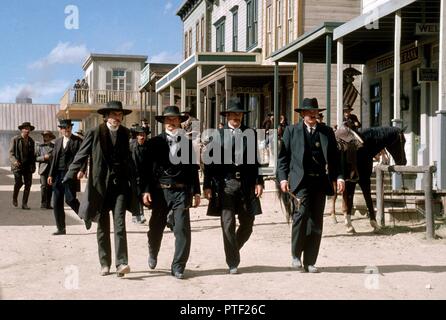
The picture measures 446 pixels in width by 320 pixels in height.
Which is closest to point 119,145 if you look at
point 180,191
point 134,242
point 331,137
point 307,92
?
point 180,191

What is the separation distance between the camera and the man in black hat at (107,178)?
8906mm

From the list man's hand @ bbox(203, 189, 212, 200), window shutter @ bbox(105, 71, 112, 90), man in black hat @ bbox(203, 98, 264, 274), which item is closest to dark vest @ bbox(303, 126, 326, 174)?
man in black hat @ bbox(203, 98, 264, 274)

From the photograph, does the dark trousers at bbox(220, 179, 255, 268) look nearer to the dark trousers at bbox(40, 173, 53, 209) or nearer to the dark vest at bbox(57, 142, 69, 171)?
the dark vest at bbox(57, 142, 69, 171)

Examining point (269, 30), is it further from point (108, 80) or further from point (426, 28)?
point (108, 80)

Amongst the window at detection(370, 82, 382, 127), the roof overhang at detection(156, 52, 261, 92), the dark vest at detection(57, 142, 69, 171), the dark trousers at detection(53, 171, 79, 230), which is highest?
the roof overhang at detection(156, 52, 261, 92)

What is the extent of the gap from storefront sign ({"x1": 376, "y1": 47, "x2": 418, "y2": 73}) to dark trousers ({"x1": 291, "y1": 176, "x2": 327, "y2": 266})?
11.0 meters

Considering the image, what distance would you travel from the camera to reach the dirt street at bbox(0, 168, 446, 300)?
25.4 feet

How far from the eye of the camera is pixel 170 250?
11148 millimetres

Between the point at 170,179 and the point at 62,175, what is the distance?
483cm

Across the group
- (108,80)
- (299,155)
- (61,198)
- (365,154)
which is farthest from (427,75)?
(108,80)

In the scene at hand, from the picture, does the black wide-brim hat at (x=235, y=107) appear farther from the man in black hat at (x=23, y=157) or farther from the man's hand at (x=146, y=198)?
the man in black hat at (x=23, y=157)

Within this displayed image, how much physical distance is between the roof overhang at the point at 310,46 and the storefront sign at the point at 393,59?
1.57 meters
